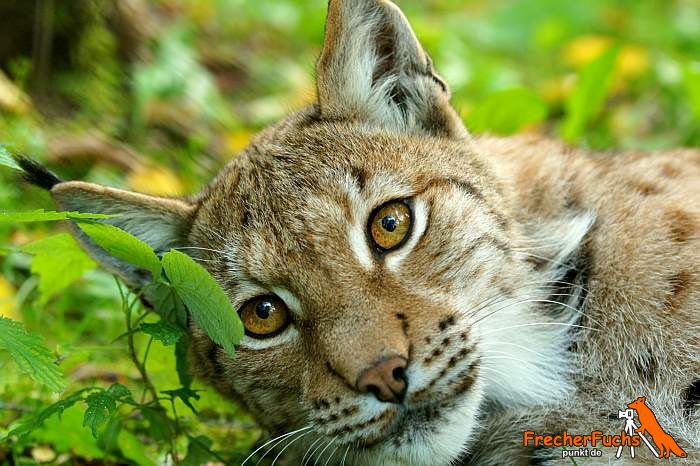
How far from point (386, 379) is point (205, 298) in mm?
875

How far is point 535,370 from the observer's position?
15.2 feet

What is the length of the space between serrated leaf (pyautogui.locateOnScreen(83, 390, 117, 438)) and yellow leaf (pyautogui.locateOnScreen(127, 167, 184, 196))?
3.56m

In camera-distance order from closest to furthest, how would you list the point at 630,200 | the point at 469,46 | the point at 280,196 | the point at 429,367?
the point at 429,367
the point at 280,196
the point at 630,200
the point at 469,46

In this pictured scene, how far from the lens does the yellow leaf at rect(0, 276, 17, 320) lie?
19.5 feet

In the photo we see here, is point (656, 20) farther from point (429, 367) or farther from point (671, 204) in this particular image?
point (429, 367)

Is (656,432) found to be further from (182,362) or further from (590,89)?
(590,89)

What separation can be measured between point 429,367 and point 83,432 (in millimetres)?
1934

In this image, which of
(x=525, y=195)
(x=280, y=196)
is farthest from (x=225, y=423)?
(x=525, y=195)

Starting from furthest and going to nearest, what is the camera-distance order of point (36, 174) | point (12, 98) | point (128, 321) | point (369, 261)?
point (12, 98)
point (36, 174)
point (128, 321)
point (369, 261)

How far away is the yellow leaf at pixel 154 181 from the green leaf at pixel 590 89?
323 cm

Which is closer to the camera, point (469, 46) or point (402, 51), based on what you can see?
point (402, 51)

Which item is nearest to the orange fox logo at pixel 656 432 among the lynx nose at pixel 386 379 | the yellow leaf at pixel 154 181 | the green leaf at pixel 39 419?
the lynx nose at pixel 386 379

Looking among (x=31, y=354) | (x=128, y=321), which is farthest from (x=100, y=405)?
(x=128, y=321)

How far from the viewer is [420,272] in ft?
14.1
